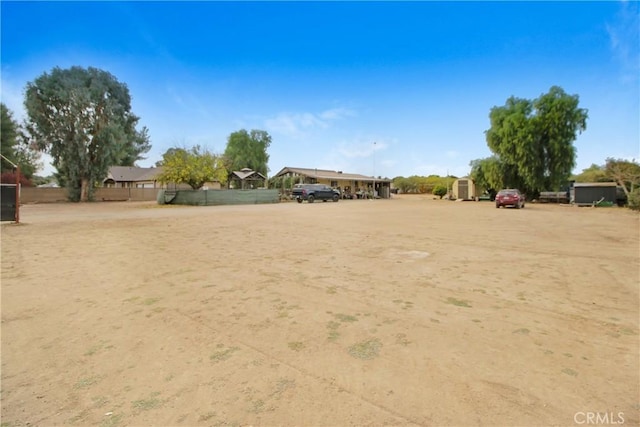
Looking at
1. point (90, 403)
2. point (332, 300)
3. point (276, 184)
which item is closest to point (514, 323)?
point (332, 300)

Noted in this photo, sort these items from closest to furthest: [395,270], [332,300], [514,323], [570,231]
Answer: [514,323]
[332,300]
[395,270]
[570,231]

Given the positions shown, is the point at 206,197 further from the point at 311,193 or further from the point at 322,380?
the point at 322,380

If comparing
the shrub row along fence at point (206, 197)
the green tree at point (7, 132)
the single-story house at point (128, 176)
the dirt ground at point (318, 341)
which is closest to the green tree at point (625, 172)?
the dirt ground at point (318, 341)

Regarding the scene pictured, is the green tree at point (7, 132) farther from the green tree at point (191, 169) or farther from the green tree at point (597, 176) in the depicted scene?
the green tree at point (597, 176)

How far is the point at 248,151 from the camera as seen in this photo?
196ft

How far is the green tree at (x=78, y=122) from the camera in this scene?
30.2m

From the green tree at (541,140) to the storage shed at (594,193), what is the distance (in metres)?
4.50

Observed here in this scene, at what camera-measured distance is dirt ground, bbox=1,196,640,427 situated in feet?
7.38

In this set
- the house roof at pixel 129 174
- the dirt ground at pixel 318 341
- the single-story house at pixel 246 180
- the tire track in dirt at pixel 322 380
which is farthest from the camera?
the house roof at pixel 129 174

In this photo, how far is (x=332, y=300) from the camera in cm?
440

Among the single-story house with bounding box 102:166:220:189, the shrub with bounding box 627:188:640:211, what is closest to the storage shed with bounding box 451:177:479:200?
the shrub with bounding box 627:188:640:211

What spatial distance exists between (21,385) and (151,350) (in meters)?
0.91

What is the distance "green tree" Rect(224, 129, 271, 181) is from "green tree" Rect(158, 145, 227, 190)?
2865 cm

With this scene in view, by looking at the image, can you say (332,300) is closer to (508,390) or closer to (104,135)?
(508,390)
